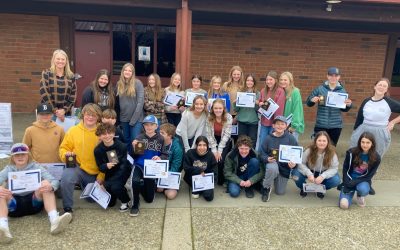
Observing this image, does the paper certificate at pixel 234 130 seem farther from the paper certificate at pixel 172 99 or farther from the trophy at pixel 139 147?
the trophy at pixel 139 147

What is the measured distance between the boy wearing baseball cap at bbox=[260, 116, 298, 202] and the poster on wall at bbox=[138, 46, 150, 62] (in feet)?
15.4

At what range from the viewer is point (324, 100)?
5078 millimetres

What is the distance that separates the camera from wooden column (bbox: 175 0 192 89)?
564 cm

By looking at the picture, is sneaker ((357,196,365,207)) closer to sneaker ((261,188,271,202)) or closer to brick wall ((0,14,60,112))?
sneaker ((261,188,271,202))

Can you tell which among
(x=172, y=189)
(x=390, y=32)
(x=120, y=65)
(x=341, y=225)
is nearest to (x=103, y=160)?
(x=172, y=189)

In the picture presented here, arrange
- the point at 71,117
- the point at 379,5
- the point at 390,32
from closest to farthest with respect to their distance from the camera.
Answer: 1. the point at 71,117
2. the point at 379,5
3. the point at 390,32

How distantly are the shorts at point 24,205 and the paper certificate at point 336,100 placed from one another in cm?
399

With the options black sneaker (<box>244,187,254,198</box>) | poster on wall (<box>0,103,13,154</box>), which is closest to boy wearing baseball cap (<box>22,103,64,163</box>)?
poster on wall (<box>0,103,13,154</box>)

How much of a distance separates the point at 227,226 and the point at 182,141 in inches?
55.9

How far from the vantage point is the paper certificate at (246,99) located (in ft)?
16.3

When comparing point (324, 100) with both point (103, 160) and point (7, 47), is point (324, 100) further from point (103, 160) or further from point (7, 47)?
point (7, 47)

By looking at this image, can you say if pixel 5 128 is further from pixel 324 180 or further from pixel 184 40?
pixel 324 180

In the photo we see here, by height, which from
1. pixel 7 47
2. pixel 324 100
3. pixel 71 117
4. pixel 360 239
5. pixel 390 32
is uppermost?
pixel 390 32

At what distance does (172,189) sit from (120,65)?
481cm
